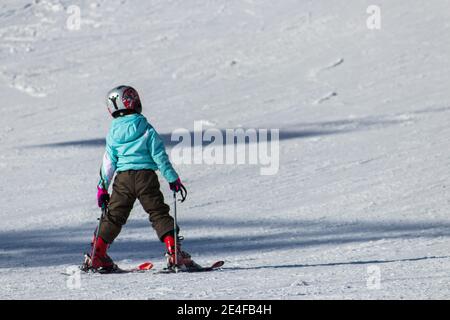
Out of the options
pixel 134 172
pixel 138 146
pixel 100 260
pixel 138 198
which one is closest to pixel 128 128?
pixel 138 146

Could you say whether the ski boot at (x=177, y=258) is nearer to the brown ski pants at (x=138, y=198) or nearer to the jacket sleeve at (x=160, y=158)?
the brown ski pants at (x=138, y=198)

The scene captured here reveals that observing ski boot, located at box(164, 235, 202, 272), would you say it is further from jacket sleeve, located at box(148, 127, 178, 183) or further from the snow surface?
jacket sleeve, located at box(148, 127, 178, 183)

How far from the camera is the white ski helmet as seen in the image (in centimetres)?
763

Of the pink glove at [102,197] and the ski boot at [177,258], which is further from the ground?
the pink glove at [102,197]

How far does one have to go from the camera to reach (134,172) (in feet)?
25.0

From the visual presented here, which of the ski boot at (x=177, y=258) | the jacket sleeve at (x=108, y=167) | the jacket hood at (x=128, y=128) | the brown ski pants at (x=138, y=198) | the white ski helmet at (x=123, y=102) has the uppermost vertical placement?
the white ski helmet at (x=123, y=102)

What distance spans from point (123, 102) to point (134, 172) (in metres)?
0.52

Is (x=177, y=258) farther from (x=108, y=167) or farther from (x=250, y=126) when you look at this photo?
(x=250, y=126)

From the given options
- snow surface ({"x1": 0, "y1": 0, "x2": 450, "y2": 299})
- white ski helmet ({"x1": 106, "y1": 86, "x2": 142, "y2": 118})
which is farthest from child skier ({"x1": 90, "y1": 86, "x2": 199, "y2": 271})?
snow surface ({"x1": 0, "y1": 0, "x2": 450, "y2": 299})

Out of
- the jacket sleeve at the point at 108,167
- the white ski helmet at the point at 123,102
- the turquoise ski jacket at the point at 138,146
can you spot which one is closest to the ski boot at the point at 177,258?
the turquoise ski jacket at the point at 138,146

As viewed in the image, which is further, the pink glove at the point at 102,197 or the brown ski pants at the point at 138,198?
the pink glove at the point at 102,197

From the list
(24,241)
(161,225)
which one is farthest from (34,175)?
(161,225)

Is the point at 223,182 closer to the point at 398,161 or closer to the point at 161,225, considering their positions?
the point at 398,161

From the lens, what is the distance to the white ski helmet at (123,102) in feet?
25.0
